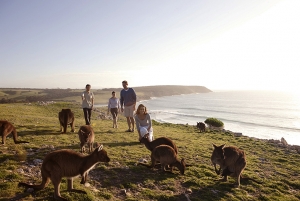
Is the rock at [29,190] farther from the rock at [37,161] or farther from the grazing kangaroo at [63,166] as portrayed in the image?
the rock at [37,161]

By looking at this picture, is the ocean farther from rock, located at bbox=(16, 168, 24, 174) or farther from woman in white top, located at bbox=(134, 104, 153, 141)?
rock, located at bbox=(16, 168, 24, 174)

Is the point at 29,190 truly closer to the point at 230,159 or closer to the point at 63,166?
the point at 63,166

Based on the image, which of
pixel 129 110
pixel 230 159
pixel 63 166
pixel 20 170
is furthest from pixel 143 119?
pixel 63 166

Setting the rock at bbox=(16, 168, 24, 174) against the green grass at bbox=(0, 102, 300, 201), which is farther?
the rock at bbox=(16, 168, 24, 174)

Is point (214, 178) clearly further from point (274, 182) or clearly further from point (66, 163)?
point (66, 163)

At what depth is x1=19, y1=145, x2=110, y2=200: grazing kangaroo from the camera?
4.88 m

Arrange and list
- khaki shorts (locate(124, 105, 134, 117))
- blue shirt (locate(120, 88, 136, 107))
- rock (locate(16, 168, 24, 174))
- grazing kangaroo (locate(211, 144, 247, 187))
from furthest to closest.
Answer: khaki shorts (locate(124, 105, 134, 117))
blue shirt (locate(120, 88, 136, 107))
grazing kangaroo (locate(211, 144, 247, 187))
rock (locate(16, 168, 24, 174))

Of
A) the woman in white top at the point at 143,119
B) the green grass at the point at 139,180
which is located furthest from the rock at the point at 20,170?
the woman in white top at the point at 143,119

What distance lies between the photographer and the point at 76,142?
11312mm

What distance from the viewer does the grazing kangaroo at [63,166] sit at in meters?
4.88

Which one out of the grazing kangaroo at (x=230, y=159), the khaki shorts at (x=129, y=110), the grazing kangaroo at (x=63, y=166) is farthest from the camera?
the khaki shorts at (x=129, y=110)

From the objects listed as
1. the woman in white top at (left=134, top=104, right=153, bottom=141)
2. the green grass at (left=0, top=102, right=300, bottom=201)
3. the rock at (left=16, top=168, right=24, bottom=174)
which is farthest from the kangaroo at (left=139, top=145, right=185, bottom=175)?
the rock at (left=16, top=168, right=24, bottom=174)

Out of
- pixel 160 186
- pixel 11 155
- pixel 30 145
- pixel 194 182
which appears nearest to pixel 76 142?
pixel 30 145

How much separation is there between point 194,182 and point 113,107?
11190 mm
